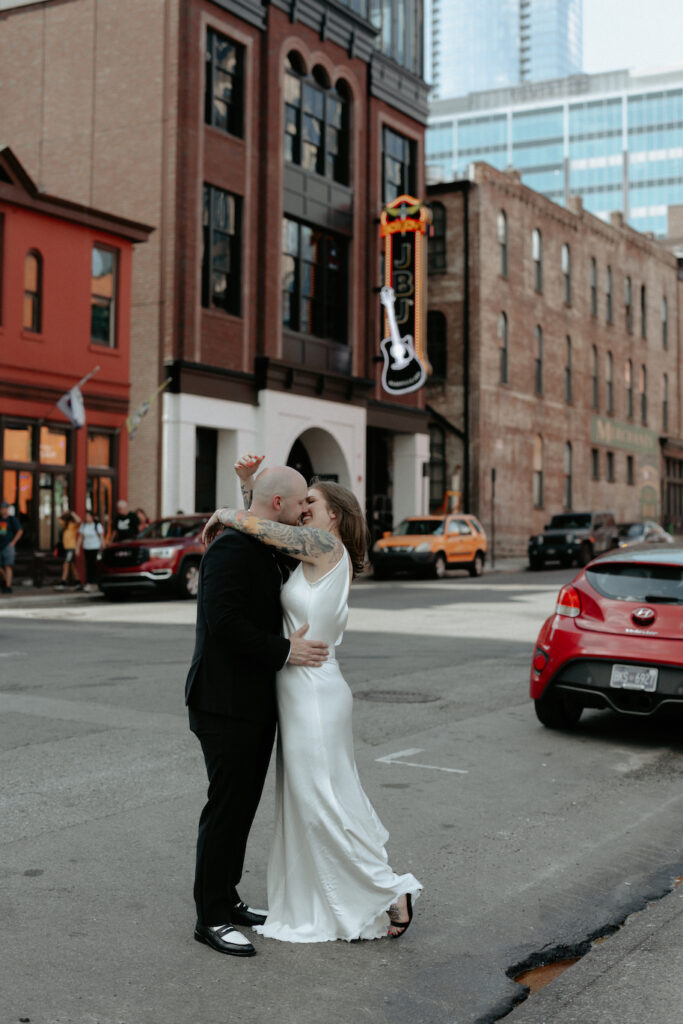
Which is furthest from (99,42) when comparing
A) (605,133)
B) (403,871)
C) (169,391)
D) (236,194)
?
(605,133)

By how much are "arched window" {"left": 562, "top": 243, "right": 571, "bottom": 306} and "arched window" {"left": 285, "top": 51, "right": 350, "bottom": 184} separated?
17359mm

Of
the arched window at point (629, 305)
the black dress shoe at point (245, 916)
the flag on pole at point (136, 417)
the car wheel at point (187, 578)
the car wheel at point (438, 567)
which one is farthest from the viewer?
the arched window at point (629, 305)

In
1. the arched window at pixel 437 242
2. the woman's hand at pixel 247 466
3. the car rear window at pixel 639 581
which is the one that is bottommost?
the car rear window at pixel 639 581

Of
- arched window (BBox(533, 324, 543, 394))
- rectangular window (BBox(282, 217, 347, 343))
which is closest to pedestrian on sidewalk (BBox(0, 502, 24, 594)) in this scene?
rectangular window (BBox(282, 217, 347, 343))

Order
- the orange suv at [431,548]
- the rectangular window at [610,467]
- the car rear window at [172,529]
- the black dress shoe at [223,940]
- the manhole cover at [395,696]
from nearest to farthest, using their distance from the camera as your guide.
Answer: the black dress shoe at [223,940] → the manhole cover at [395,696] → the car rear window at [172,529] → the orange suv at [431,548] → the rectangular window at [610,467]

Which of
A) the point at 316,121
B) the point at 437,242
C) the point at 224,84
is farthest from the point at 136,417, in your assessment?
the point at 437,242

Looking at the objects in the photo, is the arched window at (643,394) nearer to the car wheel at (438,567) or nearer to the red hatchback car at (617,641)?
the car wheel at (438,567)

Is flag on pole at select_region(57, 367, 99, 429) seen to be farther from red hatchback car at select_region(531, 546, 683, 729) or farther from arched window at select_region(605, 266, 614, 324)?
arched window at select_region(605, 266, 614, 324)

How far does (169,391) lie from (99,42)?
976 cm

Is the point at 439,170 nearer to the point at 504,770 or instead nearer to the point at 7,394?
the point at 7,394

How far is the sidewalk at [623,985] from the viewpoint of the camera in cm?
370

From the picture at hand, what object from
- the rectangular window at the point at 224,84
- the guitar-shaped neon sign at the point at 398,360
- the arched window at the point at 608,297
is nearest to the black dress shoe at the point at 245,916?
the rectangular window at the point at 224,84

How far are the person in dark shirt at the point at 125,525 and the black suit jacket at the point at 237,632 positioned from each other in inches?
798

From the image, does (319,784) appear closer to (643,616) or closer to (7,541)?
(643,616)
